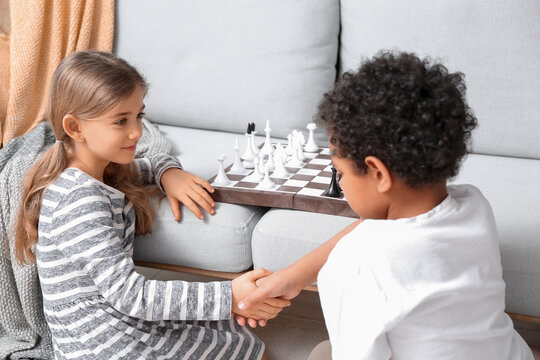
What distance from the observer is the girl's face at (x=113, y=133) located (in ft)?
4.34

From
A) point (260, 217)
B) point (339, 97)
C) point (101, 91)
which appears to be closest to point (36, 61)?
point (101, 91)

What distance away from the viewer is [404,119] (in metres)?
0.83

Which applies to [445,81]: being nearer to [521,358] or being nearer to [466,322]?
[466,322]

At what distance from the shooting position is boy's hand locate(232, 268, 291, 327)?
1.28 meters

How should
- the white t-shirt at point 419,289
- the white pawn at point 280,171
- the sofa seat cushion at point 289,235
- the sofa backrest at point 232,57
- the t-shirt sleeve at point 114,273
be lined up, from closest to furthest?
the white t-shirt at point 419,289, the t-shirt sleeve at point 114,273, the sofa seat cushion at point 289,235, the white pawn at point 280,171, the sofa backrest at point 232,57

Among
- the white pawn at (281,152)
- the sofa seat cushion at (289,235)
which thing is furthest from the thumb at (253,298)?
the white pawn at (281,152)

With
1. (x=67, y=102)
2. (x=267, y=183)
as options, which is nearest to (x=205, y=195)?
(x=267, y=183)

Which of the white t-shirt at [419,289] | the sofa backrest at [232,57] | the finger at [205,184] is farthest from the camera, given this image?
the sofa backrest at [232,57]

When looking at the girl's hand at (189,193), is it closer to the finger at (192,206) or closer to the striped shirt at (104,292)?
the finger at (192,206)

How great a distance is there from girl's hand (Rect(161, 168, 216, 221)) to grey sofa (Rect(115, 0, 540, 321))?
0.11 feet

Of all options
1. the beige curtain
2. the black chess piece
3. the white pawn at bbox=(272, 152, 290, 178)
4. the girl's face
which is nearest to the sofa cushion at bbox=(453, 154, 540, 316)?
the black chess piece

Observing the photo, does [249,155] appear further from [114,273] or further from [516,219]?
[516,219]

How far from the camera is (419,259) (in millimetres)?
827

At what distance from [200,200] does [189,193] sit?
0.04 metres
